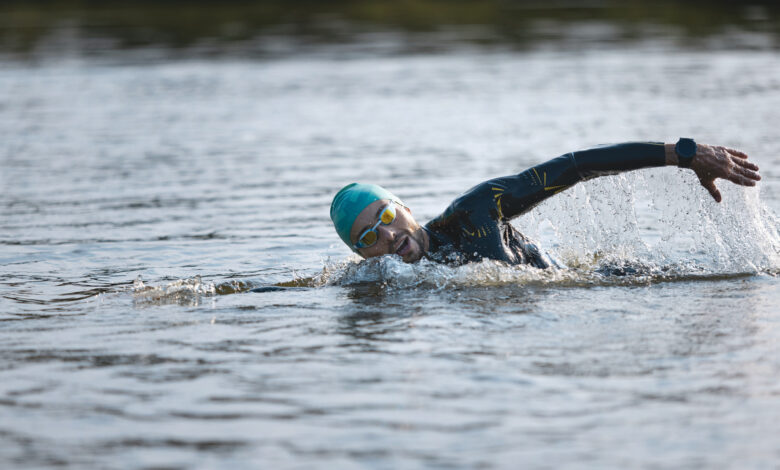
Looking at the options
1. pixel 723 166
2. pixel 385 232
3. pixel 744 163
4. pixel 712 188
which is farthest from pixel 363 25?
pixel 723 166

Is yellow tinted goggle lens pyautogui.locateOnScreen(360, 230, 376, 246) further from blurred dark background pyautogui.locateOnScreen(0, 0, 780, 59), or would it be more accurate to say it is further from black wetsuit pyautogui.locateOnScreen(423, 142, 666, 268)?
blurred dark background pyautogui.locateOnScreen(0, 0, 780, 59)

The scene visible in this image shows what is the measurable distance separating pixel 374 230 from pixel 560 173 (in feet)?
4.85

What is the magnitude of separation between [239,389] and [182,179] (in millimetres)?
8821

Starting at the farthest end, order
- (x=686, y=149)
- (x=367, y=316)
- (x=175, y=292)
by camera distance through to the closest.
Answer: (x=175, y=292) → (x=686, y=149) → (x=367, y=316)

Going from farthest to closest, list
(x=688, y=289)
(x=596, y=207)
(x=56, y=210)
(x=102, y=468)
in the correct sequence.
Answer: (x=56, y=210)
(x=596, y=207)
(x=688, y=289)
(x=102, y=468)

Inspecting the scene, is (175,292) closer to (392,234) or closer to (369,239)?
(369,239)

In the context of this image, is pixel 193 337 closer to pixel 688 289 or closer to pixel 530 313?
pixel 530 313

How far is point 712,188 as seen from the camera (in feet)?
25.2

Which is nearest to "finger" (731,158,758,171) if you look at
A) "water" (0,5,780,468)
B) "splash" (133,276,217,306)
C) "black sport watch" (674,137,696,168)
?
"black sport watch" (674,137,696,168)

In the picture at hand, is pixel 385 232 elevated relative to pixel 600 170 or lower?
lower

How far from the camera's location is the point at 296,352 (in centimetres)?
620

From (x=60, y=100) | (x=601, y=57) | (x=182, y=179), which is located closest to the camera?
(x=182, y=179)

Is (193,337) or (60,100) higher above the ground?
(60,100)

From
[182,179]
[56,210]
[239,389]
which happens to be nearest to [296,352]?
[239,389]
